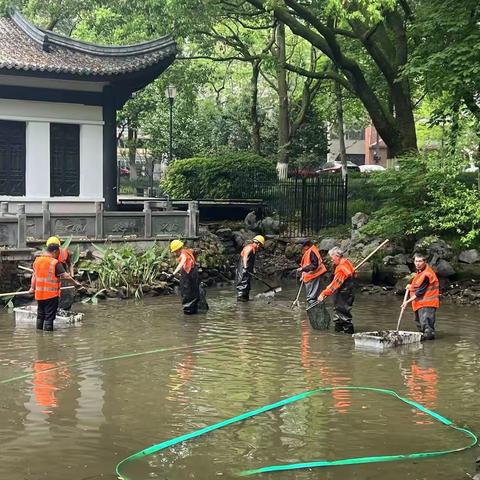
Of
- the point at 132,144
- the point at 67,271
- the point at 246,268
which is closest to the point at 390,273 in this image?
the point at 246,268

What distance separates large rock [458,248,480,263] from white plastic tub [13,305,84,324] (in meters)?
A: 10.0

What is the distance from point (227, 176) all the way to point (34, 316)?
1331 centimetres

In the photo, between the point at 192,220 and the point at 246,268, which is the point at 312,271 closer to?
the point at 246,268

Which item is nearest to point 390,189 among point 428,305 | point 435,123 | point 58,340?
point 435,123

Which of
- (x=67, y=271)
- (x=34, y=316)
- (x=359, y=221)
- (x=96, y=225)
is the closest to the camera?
(x=34, y=316)

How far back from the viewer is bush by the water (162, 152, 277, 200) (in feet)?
82.5

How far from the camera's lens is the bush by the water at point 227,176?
25.1 metres

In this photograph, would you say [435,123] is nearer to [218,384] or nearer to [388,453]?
[218,384]

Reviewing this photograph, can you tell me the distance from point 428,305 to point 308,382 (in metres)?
3.49

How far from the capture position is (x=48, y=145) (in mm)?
19312

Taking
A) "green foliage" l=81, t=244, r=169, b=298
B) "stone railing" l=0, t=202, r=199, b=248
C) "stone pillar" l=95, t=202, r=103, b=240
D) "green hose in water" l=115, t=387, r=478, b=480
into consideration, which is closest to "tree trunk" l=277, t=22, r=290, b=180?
"stone railing" l=0, t=202, r=199, b=248

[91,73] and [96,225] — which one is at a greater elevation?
[91,73]

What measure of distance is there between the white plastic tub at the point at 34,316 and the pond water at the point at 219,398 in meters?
0.24

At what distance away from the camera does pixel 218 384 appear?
28.5ft
